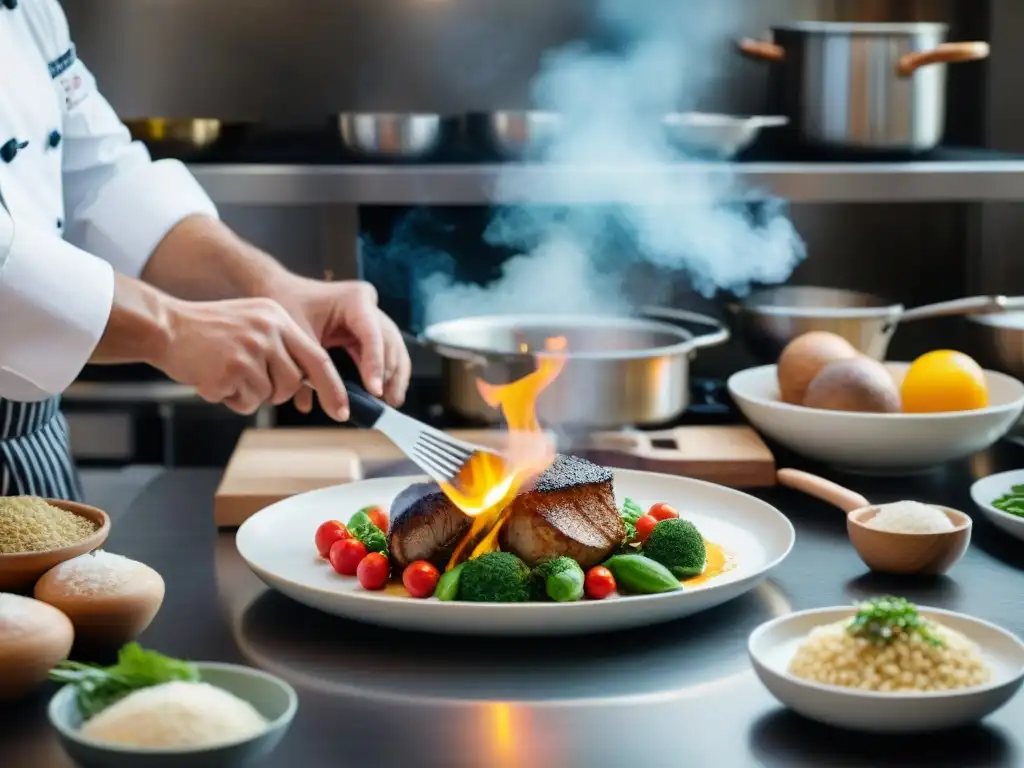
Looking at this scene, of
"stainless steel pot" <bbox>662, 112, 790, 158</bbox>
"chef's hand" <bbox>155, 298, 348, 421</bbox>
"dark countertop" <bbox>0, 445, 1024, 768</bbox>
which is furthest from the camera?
"stainless steel pot" <bbox>662, 112, 790, 158</bbox>

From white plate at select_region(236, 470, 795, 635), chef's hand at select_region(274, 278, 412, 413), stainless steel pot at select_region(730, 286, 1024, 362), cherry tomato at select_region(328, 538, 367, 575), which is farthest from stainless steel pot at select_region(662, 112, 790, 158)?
cherry tomato at select_region(328, 538, 367, 575)

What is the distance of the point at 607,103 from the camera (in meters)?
3.27

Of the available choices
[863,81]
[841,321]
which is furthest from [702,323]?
[863,81]

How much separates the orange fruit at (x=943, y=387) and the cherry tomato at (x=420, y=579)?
85 cm

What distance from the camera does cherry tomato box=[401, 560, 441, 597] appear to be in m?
1.37

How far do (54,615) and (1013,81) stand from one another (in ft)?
8.64

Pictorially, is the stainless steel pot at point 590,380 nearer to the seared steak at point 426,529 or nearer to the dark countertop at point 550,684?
the dark countertop at point 550,684

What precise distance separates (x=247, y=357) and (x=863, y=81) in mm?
1729

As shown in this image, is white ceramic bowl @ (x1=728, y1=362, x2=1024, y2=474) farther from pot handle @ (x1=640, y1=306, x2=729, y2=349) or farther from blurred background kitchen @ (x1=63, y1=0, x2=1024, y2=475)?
blurred background kitchen @ (x1=63, y1=0, x2=1024, y2=475)

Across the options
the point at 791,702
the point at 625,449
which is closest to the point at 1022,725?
the point at 791,702

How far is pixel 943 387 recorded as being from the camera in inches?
76.2

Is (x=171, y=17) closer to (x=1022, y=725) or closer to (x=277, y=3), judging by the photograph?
(x=277, y=3)

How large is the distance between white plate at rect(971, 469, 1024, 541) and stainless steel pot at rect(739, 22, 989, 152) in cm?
128

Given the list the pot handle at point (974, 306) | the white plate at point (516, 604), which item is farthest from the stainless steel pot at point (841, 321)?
the white plate at point (516, 604)
